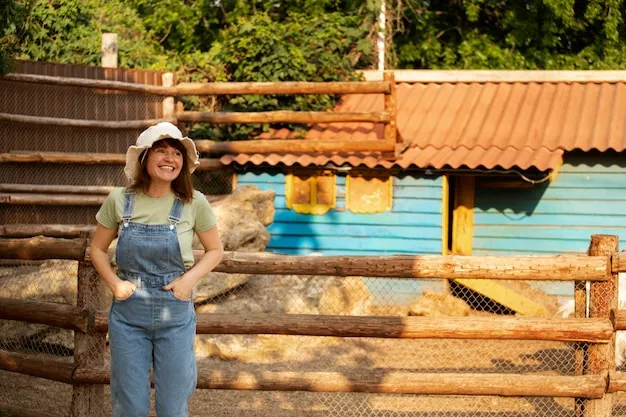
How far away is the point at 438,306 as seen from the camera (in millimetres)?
11352

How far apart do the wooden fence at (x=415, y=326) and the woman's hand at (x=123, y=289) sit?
1.75 m

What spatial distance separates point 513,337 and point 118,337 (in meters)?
2.85

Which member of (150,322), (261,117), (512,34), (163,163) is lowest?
(150,322)

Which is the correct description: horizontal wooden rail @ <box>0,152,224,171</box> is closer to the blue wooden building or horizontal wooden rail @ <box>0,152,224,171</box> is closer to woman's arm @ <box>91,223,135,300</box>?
the blue wooden building

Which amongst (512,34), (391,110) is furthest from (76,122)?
(512,34)

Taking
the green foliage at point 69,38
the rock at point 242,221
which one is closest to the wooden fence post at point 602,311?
the rock at point 242,221

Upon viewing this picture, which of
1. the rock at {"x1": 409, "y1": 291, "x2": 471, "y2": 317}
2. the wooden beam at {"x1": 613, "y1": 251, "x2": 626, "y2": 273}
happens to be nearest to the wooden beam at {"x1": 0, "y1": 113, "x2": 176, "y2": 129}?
the rock at {"x1": 409, "y1": 291, "x2": 471, "y2": 317}

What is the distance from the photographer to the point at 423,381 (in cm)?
621

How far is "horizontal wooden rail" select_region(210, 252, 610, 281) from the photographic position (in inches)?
239

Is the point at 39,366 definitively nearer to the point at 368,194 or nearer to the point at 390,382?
the point at 390,382

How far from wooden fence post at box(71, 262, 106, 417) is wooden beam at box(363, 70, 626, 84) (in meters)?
8.51

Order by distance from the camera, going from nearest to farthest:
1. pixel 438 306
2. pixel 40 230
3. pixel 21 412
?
pixel 21 412
pixel 40 230
pixel 438 306

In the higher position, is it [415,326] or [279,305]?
[415,326]

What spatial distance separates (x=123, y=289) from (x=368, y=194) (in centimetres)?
845
